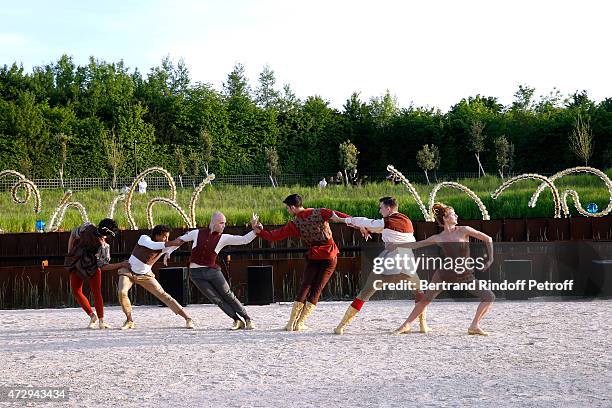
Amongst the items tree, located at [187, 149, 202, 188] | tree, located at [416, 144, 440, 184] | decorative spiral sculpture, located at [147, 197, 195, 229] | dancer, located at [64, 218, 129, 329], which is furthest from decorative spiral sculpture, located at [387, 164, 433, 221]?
tree, located at [187, 149, 202, 188]

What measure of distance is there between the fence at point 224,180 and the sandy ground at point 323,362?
25329mm

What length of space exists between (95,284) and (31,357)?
2.45 m

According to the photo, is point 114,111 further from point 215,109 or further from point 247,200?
point 247,200

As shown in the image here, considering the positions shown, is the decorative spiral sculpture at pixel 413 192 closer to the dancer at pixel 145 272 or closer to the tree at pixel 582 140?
the dancer at pixel 145 272

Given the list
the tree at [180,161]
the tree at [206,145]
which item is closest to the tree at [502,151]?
the tree at [206,145]

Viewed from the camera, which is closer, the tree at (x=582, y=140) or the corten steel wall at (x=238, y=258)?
the corten steel wall at (x=238, y=258)

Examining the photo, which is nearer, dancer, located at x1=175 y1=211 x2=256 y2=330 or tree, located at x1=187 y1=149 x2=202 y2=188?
dancer, located at x1=175 y1=211 x2=256 y2=330

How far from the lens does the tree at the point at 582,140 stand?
33.1 metres

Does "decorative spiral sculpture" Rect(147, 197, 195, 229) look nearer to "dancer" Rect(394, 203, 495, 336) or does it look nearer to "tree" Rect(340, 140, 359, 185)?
"dancer" Rect(394, 203, 495, 336)

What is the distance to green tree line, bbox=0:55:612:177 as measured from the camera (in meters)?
37.0

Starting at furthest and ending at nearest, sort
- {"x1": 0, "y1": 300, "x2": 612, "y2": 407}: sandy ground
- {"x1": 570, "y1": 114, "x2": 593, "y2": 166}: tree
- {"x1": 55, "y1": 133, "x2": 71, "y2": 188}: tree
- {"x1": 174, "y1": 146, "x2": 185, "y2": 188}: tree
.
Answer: {"x1": 174, "y1": 146, "x2": 185, "y2": 188}: tree, {"x1": 55, "y1": 133, "x2": 71, "y2": 188}: tree, {"x1": 570, "y1": 114, "x2": 593, "y2": 166}: tree, {"x1": 0, "y1": 300, "x2": 612, "y2": 407}: sandy ground

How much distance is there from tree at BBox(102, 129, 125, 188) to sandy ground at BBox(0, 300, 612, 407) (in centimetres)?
2450

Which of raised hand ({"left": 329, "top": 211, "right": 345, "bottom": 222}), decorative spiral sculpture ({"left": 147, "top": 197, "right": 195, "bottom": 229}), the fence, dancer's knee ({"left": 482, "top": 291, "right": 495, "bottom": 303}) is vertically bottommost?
dancer's knee ({"left": 482, "top": 291, "right": 495, "bottom": 303})

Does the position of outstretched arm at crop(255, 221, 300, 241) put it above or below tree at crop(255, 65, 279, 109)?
below
